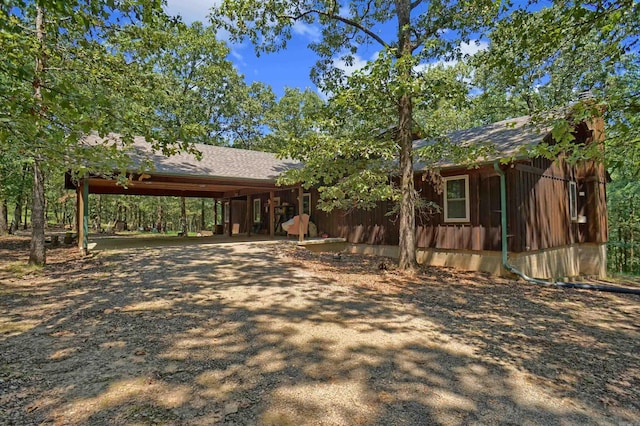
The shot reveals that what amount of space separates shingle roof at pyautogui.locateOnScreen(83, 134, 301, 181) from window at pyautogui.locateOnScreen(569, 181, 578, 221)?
932 centimetres

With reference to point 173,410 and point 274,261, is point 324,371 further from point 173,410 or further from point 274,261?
point 274,261

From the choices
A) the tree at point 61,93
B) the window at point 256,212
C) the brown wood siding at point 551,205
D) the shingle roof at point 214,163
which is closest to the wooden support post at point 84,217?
the shingle roof at point 214,163

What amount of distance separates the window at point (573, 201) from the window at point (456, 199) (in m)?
4.13

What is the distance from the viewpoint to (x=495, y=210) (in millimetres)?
8797

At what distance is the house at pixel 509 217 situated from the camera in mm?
8648

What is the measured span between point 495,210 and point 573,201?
4405mm

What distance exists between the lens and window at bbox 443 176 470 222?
9461 mm

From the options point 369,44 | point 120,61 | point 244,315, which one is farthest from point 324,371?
point 369,44

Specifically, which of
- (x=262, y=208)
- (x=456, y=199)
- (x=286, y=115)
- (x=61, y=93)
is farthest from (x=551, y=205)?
(x=286, y=115)

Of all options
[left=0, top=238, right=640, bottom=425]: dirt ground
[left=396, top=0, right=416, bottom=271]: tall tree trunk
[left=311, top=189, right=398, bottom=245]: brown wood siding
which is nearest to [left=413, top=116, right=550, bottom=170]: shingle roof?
[left=396, top=0, right=416, bottom=271]: tall tree trunk

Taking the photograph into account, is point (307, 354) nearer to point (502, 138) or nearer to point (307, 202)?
point (502, 138)

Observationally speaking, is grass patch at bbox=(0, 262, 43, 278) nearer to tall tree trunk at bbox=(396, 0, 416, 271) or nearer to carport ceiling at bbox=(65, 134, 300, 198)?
carport ceiling at bbox=(65, 134, 300, 198)

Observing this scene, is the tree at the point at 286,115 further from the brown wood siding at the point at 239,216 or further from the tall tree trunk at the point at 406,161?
the tall tree trunk at the point at 406,161

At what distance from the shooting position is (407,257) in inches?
326
